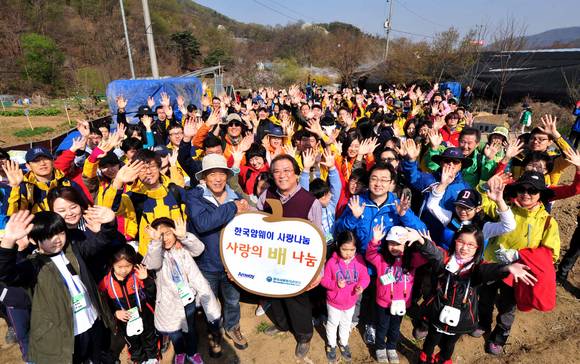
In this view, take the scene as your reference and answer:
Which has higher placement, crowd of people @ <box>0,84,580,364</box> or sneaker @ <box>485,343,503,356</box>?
crowd of people @ <box>0,84,580,364</box>

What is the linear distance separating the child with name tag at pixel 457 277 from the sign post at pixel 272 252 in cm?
86

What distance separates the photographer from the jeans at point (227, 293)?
10.2 feet

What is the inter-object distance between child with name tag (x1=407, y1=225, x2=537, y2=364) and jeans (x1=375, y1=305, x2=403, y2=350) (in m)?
0.36

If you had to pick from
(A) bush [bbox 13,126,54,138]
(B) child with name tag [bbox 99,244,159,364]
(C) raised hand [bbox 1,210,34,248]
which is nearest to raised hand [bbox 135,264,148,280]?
(B) child with name tag [bbox 99,244,159,364]

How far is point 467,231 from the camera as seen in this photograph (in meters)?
2.53

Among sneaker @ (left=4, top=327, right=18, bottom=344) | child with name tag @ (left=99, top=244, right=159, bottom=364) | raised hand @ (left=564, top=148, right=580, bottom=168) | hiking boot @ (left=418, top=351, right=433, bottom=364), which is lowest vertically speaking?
sneaker @ (left=4, top=327, right=18, bottom=344)

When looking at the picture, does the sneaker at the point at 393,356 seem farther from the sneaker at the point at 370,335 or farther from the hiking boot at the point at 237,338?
the hiking boot at the point at 237,338

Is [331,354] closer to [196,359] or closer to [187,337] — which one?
[196,359]

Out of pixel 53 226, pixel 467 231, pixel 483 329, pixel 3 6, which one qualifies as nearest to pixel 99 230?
pixel 53 226

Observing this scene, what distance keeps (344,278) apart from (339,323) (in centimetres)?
65

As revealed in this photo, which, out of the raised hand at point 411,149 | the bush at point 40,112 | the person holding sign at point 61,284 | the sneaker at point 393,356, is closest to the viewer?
the person holding sign at point 61,284

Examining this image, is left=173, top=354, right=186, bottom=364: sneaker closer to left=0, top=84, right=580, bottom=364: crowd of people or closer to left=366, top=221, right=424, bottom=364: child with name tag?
left=0, top=84, right=580, bottom=364: crowd of people

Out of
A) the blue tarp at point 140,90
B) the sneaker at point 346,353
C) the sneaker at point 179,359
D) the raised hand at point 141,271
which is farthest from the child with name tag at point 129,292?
the blue tarp at point 140,90

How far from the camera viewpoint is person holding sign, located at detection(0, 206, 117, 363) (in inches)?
89.4
